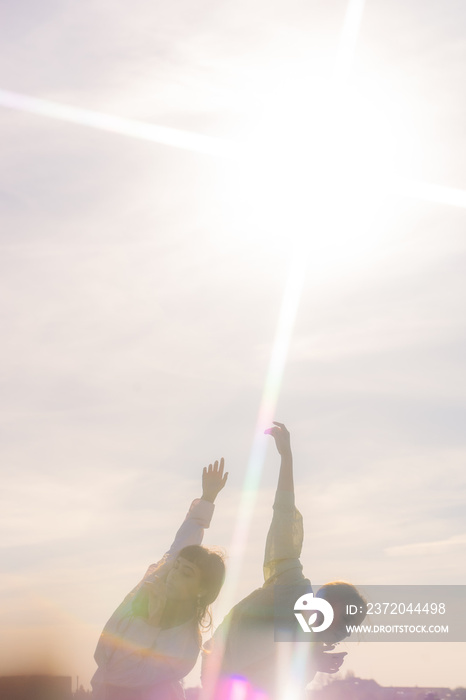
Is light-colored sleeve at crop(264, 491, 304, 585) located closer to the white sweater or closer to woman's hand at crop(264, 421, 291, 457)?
woman's hand at crop(264, 421, 291, 457)

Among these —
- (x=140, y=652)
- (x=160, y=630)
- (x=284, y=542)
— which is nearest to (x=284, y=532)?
(x=284, y=542)

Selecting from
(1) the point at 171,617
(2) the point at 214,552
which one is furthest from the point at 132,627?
(2) the point at 214,552

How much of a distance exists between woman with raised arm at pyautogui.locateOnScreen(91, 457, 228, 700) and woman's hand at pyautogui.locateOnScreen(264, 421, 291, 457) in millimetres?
1518

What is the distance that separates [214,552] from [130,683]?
1300 mm

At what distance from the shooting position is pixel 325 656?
852 cm

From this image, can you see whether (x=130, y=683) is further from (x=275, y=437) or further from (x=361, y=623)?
(x=275, y=437)

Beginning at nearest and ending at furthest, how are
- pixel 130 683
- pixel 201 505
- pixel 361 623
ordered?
pixel 130 683 < pixel 361 623 < pixel 201 505

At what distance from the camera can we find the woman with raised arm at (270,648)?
8.41 metres

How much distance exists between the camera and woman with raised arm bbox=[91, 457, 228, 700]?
25.5 feet

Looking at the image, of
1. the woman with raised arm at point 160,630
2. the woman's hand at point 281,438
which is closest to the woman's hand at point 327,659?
the woman with raised arm at point 160,630

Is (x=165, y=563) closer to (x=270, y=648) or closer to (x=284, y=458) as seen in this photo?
(x=270, y=648)

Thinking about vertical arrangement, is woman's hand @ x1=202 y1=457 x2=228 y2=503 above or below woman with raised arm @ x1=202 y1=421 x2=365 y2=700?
above

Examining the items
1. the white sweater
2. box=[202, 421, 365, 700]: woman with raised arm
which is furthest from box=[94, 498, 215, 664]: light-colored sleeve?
box=[202, 421, 365, 700]: woman with raised arm

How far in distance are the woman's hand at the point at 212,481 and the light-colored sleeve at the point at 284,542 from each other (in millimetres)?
663
